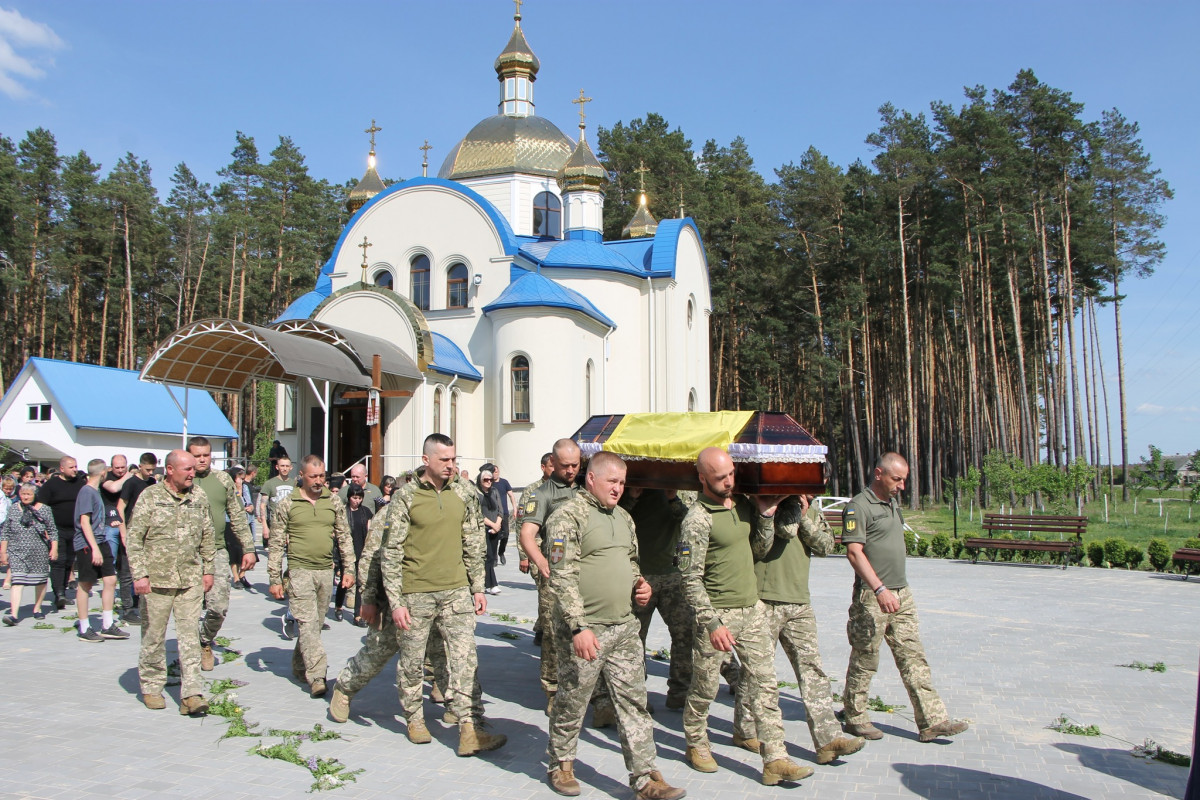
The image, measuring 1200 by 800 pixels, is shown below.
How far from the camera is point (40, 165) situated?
135 feet

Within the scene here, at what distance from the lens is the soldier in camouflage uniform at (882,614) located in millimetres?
5539

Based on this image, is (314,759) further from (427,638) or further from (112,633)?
(112,633)

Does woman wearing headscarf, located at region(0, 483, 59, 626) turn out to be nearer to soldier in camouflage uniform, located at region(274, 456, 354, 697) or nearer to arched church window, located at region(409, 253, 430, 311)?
soldier in camouflage uniform, located at region(274, 456, 354, 697)

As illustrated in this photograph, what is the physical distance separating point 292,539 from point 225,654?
1.81 metres

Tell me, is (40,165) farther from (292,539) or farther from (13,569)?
(292,539)

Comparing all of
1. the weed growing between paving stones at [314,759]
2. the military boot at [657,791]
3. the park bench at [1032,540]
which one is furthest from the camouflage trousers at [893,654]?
the park bench at [1032,540]

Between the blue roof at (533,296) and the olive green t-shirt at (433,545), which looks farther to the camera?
the blue roof at (533,296)

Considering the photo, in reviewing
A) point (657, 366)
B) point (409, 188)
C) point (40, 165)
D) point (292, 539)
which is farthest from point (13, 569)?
point (40, 165)

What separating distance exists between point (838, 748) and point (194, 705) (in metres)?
4.28

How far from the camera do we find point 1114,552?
51.3 ft

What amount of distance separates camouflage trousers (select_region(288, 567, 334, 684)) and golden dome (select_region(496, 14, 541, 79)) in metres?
29.4

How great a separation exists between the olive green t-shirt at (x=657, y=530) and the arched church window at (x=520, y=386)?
686 inches

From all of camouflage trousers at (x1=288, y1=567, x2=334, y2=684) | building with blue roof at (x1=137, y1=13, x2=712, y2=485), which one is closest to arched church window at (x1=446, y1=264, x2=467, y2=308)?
building with blue roof at (x1=137, y1=13, x2=712, y2=485)

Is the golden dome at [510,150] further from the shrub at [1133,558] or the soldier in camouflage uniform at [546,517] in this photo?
the soldier in camouflage uniform at [546,517]
